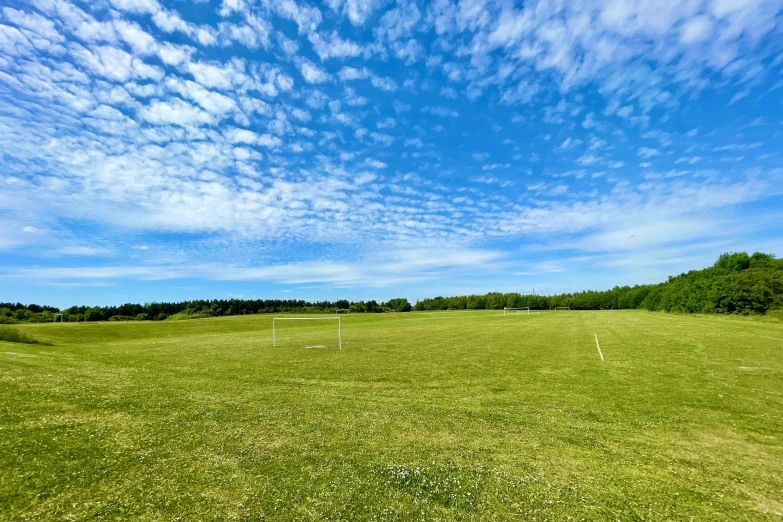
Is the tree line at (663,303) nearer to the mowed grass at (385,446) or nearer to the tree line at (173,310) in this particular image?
the tree line at (173,310)

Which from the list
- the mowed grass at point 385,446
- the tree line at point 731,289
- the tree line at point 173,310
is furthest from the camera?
the tree line at point 173,310

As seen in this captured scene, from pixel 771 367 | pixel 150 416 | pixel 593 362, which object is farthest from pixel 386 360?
pixel 771 367

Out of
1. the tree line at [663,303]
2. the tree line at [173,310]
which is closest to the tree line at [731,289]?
the tree line at [663,303]

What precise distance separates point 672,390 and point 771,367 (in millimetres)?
9694

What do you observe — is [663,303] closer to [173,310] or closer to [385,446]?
[385,446]

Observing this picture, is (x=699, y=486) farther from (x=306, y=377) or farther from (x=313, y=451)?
(x=306, y=377)

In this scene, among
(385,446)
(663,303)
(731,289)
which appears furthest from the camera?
(663,303)

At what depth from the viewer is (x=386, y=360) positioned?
2244 cm

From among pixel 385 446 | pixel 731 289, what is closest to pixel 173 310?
pixel 385 446

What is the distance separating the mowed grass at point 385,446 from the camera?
5.68 m

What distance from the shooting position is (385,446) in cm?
812

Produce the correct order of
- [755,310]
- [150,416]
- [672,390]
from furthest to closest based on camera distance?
[755,310], [672,390], [150,416]

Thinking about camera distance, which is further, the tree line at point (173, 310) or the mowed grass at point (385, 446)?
the tree line at point (173, 310)

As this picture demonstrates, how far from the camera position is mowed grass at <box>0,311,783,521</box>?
5.68 m
